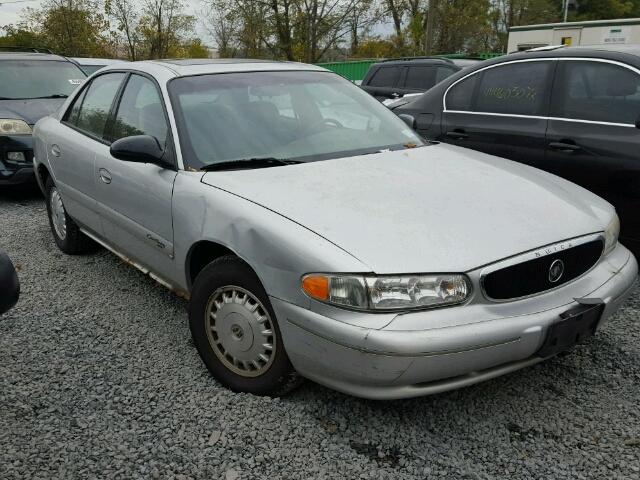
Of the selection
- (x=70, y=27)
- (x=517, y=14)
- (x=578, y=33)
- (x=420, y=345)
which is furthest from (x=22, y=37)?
(x=420, y=345)

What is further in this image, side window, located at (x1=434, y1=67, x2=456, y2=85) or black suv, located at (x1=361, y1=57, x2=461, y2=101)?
black suv, located at (x1=361, y1=57, x2=461, y2=101)

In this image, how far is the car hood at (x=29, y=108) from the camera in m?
6.75

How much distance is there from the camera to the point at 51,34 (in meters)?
34.1

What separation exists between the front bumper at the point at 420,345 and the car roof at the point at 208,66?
1.76 m

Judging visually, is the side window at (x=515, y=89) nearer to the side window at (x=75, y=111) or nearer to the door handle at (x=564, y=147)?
the door handle at (x=564, y=147)

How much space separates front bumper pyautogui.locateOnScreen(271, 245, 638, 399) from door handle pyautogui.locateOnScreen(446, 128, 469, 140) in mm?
2720

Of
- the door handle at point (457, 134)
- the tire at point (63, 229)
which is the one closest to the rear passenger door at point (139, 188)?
the tire at point (63, 229)

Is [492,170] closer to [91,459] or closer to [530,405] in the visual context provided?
[530,405]

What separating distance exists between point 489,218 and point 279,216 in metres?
0.90

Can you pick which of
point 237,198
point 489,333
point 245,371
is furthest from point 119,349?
point 489,333

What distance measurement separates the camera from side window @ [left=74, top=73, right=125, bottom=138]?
4047mm

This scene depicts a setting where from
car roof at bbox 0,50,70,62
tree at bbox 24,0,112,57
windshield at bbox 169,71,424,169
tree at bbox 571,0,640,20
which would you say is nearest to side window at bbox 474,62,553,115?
windshield at bbox 169,71,424,169

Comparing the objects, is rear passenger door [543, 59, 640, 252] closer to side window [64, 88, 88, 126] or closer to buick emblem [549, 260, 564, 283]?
buick emblem [549, 260, 564, 283]

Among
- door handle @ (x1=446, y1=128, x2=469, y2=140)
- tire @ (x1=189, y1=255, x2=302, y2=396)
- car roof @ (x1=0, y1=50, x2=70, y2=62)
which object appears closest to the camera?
tire @ (x1=189, y1=255, x2=302, y2=396)
